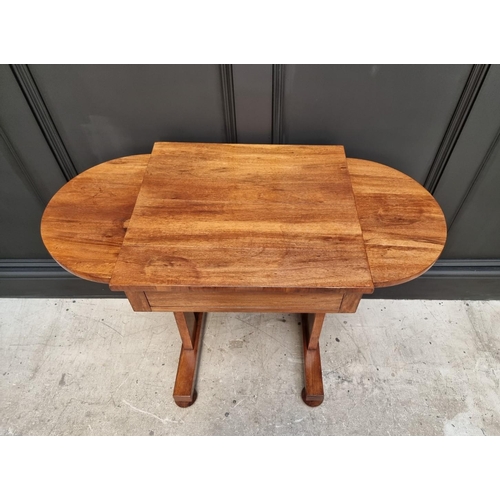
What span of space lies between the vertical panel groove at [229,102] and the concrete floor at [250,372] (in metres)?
0.85

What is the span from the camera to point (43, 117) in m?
1.16

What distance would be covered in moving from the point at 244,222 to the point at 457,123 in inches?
33.8

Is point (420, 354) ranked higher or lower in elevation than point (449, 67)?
lower

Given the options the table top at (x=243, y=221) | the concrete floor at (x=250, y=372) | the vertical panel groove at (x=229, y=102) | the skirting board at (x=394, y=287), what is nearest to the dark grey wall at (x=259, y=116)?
the vertical panel groove at (x=229, y=102)

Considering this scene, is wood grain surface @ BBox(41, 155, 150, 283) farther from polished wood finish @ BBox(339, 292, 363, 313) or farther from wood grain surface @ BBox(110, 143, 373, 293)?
polished wood finish @ BBox(339, 292, 363, 313)

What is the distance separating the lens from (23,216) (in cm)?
144

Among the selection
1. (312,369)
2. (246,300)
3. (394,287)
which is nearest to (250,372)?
(312,369)

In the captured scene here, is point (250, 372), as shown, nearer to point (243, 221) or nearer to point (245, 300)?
point (245, 300)

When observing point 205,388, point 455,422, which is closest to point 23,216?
point 205,388

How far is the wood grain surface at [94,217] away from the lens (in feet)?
2.86

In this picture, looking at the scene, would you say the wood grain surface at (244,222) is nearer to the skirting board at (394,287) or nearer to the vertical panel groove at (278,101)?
the vertical panel groove at (278,101)

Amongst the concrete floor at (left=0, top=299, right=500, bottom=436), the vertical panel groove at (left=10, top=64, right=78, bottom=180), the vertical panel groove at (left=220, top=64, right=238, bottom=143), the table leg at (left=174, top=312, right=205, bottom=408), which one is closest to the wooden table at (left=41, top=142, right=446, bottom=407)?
the vertical panel groove at (left=220, top=64, right=238, bottom=143)

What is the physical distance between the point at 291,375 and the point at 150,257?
2.93 ft
